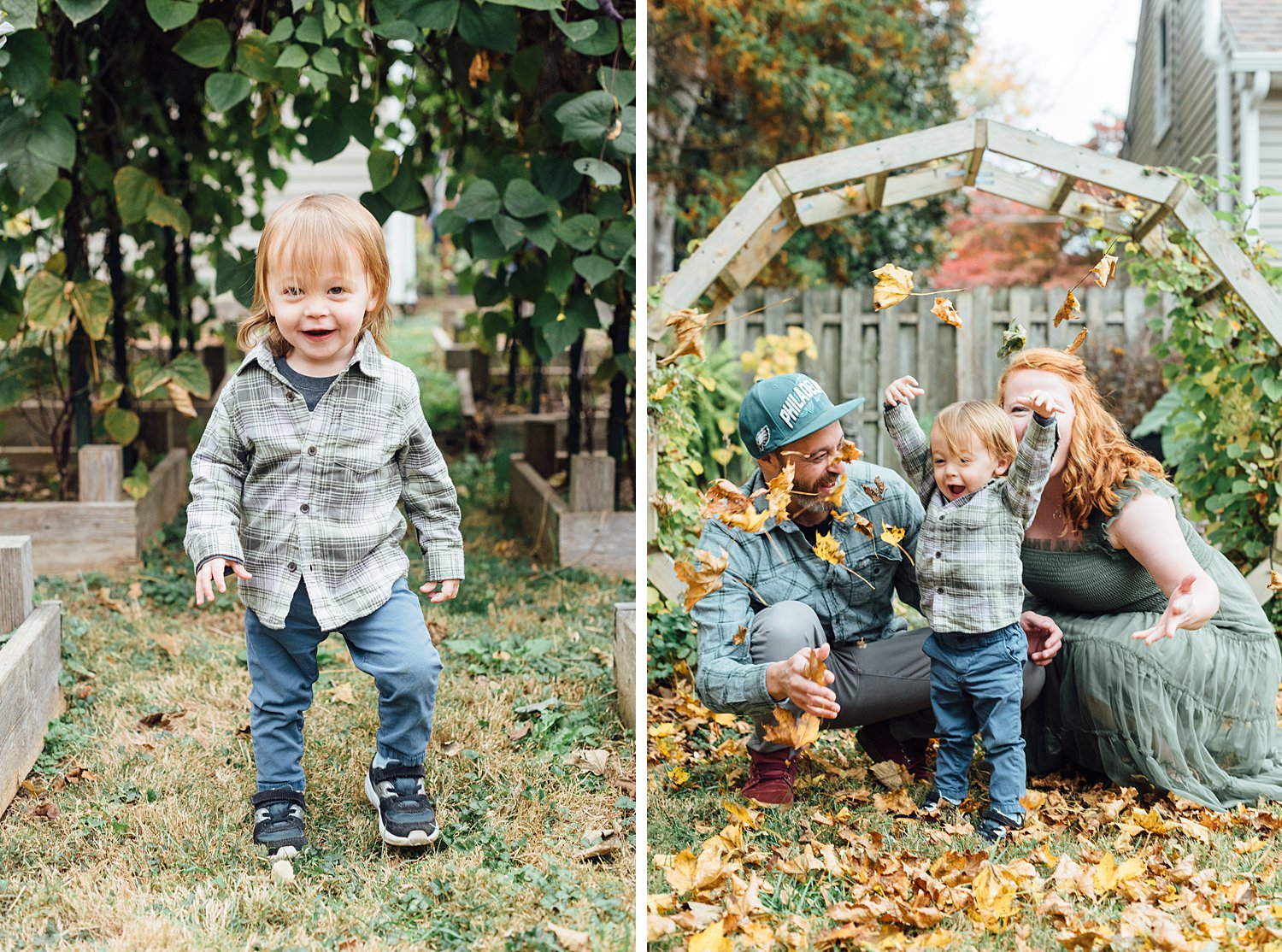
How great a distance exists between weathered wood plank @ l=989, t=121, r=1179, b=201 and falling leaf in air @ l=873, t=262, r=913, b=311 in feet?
4.78

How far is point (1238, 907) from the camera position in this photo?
7.24 feet

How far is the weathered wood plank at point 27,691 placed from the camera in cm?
254

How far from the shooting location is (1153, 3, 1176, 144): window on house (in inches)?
425

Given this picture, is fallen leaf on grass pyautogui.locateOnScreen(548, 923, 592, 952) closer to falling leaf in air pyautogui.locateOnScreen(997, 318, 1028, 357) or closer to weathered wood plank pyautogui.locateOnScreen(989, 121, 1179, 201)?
falling leaf in air pyautogui.locateOnScreen(997, 318, 1028, 357)

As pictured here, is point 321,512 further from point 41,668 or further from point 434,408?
point 434,408

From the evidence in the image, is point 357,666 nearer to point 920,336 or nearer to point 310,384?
point 310,384

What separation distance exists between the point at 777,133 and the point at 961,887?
8.19 m

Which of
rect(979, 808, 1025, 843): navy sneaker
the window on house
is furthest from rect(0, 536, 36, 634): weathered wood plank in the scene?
the window on house

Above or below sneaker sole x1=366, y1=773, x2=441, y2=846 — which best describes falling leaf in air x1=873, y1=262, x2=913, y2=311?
above

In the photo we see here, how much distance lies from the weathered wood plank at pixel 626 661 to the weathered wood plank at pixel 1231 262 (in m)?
2.22

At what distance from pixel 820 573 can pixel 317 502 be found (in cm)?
119

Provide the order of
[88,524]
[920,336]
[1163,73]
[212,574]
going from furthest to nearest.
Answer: [1163,73] < [920,336] < [88,524] < [212,574]

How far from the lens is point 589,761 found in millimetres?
2762

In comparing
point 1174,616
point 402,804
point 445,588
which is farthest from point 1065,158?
point 402,804
